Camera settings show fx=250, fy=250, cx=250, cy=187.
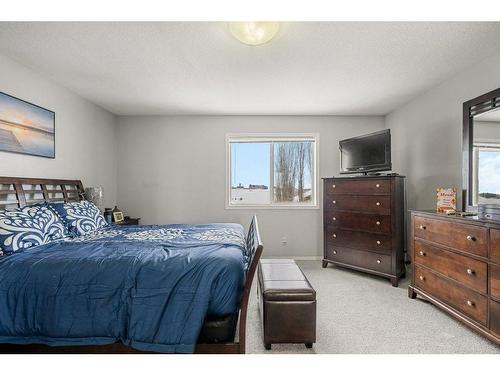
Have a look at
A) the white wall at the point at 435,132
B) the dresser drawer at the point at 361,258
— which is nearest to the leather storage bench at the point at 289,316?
the dresser drawer at the point at 361,258

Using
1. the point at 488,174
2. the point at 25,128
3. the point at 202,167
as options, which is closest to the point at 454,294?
the point at 488,174

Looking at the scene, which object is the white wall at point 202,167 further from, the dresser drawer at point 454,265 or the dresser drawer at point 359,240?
the dresser drawer at point 454,265

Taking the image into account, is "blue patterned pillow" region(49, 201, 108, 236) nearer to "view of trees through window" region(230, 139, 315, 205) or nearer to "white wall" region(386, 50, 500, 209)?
"view of trees through window" region(230, 139, 315, 205)

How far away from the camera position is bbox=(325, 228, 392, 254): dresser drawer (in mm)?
3195

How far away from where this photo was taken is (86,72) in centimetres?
271

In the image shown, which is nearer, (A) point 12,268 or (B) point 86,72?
(A) point 12,268

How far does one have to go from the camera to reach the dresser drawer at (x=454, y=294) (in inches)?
75.9

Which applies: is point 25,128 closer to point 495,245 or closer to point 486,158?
point 495,245

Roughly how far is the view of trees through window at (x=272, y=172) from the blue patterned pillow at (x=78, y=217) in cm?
216

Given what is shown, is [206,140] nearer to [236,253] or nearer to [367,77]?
[367,77]

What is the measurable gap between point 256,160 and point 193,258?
296cm

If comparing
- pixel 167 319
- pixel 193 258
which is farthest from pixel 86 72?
pixel 167 319

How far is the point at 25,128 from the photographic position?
8.48ft

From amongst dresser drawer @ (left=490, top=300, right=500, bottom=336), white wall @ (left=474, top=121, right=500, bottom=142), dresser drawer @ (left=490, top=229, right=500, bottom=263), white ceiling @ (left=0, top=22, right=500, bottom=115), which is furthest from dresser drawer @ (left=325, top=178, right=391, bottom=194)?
dresser drawer @ (left=490, top=300, right=500, bottom=336)
